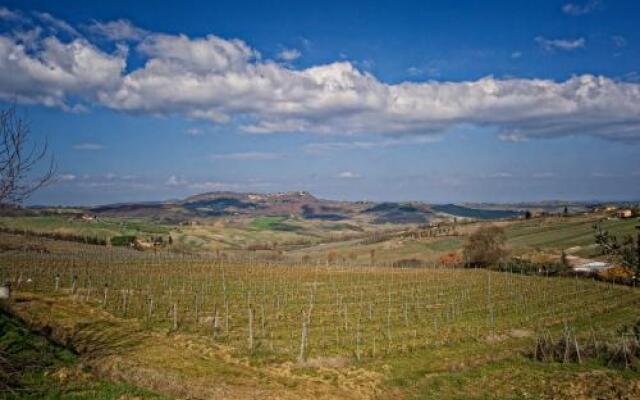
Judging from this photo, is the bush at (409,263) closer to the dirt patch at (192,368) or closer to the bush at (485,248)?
the bush at (485,248)

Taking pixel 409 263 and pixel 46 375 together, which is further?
pixel 409 263

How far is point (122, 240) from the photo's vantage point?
4424 inches

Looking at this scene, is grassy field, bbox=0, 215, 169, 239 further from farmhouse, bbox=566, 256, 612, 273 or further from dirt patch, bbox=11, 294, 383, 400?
dirt patch, bbox=11, 294, 383, 400

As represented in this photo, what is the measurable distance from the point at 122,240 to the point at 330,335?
97.3 metres

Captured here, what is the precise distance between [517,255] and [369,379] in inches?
2857

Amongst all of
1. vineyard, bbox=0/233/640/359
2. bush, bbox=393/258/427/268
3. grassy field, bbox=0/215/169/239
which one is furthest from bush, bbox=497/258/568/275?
grassy field, bbox=0/215/169/239

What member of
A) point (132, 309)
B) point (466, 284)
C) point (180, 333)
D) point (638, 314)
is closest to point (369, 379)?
point (180, 333)

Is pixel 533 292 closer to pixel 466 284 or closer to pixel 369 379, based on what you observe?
pixel 466 284

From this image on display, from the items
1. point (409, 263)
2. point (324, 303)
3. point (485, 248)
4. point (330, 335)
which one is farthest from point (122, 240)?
point (330, 335)

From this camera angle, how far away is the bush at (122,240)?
11112 centimetres

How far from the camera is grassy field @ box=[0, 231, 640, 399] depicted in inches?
707

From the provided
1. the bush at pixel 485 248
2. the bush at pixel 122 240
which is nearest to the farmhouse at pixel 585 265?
the bush at pixel 485 248

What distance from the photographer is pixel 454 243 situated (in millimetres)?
107250

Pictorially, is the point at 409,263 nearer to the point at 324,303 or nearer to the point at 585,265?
the point at 585,265
